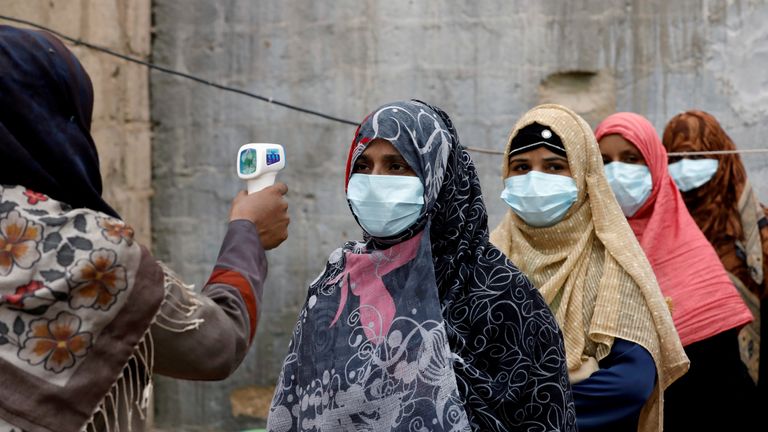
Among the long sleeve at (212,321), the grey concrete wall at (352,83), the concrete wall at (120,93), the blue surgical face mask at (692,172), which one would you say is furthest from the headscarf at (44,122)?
the grey concrete wall at (352,83)

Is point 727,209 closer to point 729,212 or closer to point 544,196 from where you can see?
point 729,212

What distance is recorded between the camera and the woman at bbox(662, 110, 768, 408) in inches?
153

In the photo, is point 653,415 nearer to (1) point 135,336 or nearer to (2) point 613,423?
(2) point 613,423

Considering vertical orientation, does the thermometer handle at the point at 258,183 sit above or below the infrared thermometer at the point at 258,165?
below

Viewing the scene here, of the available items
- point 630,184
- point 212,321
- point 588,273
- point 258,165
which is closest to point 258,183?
point 258,165

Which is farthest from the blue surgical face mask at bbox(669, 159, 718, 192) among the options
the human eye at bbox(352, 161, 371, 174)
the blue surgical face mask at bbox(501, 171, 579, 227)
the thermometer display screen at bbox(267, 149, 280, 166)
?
the thermometer display screen at bbox(267, 149, 280, 166)

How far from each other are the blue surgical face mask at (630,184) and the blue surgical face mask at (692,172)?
571 mm

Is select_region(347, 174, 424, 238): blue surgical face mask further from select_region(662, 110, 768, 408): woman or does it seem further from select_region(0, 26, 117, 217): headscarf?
select_region(662, 110, 768, 408): woman

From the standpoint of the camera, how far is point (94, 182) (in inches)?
72.4

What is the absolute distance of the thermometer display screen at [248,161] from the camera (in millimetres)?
2244

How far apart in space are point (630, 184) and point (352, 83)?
1.91 metres

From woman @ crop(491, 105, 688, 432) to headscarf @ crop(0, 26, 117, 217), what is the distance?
1347mm

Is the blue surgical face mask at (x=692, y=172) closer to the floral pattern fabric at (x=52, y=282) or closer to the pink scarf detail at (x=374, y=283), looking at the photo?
the pink scarf detail at (x=374, y=283)

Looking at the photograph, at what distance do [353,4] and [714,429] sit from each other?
2.61m
